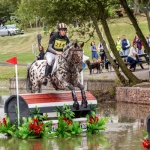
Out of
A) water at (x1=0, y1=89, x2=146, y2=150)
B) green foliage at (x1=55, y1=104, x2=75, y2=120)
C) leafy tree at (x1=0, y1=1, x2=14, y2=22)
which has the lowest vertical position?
water at (x1=0, y1=89, x2=146, y2=150)

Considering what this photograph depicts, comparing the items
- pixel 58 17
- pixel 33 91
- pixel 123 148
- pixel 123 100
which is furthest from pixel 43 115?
pixel 58 17

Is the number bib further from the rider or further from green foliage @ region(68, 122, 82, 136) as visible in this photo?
green foliage @ region(68, 122, 82, 136)

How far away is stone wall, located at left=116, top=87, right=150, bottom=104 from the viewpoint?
80.0ft

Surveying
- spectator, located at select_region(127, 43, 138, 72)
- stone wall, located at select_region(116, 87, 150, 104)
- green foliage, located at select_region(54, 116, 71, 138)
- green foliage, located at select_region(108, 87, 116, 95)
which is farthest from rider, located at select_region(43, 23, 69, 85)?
spectator, located at select_region(127, 43, 138, 72)

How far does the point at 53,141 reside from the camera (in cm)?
1506

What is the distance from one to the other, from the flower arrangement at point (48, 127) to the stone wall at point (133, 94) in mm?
8358

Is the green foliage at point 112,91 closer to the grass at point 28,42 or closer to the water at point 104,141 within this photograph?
the water at point 104,141

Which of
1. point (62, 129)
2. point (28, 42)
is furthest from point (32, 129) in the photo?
Answer: point (28, 42)

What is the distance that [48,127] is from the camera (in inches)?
619

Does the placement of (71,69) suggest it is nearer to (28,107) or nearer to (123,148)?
(28,107)

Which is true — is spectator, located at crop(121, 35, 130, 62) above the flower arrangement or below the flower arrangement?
above

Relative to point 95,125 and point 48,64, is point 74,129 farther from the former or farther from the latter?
point 48,64

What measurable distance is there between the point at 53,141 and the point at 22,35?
59718mm

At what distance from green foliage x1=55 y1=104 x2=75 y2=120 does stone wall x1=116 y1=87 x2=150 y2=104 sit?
28.9 feet
